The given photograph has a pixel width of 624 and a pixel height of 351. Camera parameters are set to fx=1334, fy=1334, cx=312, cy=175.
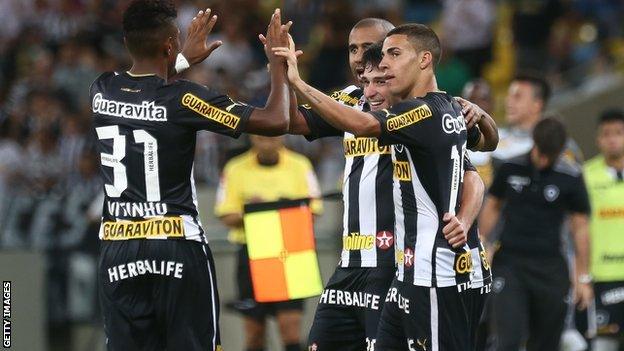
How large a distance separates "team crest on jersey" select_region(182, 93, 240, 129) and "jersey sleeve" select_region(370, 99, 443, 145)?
770 mm

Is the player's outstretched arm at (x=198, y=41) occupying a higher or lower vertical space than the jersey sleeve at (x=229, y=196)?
higher

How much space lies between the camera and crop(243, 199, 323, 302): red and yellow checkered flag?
363 inches

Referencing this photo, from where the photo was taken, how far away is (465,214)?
24.5 ft

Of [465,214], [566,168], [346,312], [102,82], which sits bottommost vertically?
[346,312]

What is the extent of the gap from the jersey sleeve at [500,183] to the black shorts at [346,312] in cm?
365

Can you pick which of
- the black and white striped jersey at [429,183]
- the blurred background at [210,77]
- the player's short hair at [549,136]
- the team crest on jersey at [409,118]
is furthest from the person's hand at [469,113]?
the blurred background at [210,77]

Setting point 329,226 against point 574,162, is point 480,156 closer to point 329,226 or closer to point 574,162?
point 574,162

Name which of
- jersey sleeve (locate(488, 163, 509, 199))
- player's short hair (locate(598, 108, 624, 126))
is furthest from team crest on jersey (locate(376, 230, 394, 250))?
player's short hair (locate(598, 108, 624, 126))

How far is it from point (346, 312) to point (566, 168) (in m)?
4.12

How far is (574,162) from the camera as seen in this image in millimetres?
11930

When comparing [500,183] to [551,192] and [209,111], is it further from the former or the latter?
[209,111]

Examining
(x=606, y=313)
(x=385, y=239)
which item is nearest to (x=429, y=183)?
(x=385, y=239)

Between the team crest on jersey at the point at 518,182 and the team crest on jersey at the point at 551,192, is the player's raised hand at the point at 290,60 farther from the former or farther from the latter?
the team crest on jersey at the point at 551,192

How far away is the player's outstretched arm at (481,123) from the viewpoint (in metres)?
7.70
